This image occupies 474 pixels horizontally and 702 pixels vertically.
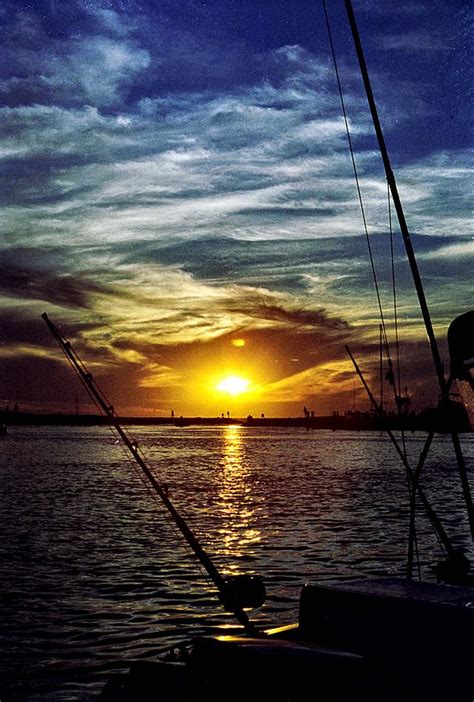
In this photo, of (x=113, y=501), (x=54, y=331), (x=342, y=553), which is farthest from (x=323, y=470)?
(x=54, y=331)

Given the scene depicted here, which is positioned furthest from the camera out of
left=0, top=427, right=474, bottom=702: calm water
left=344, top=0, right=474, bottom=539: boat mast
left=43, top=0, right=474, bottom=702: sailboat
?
left=0, top=427, right=474, bottom=702: calm water

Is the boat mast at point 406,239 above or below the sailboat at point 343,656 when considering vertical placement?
above

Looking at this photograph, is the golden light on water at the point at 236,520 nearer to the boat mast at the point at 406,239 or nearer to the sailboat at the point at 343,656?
the boat mast at the point at 406,239

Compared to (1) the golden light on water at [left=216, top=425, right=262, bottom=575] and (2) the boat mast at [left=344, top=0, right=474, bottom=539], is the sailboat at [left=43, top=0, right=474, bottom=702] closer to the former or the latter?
(2) the boat mast at [left=344, top=0, right=474, bottom=539]

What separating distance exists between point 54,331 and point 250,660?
28.3ft

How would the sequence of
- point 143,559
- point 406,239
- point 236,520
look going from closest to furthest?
point 406,239 < point 143,559 < point 236,520

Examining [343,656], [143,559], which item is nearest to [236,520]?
[143,559]

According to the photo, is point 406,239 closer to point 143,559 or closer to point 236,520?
point 143,559

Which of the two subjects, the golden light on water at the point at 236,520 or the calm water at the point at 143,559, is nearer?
the calm water at the point at 143,559

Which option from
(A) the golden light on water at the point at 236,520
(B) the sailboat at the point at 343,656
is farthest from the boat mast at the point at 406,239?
(A) the golden light on water at the point at 236,520

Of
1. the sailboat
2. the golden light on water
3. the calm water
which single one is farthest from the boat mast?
the golden light on water

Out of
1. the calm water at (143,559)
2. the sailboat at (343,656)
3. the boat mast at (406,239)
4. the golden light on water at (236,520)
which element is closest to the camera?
the sailboat at (343,656)

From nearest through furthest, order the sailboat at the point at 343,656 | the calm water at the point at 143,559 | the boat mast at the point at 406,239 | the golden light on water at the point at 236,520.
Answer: the sailboat at the point at 343,656 → the boat mast at the point at 406,239 → the calm water at the point at 143,559 → the golden light on water at the point at 236,520

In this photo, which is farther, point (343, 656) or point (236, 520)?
point (236, 520)
